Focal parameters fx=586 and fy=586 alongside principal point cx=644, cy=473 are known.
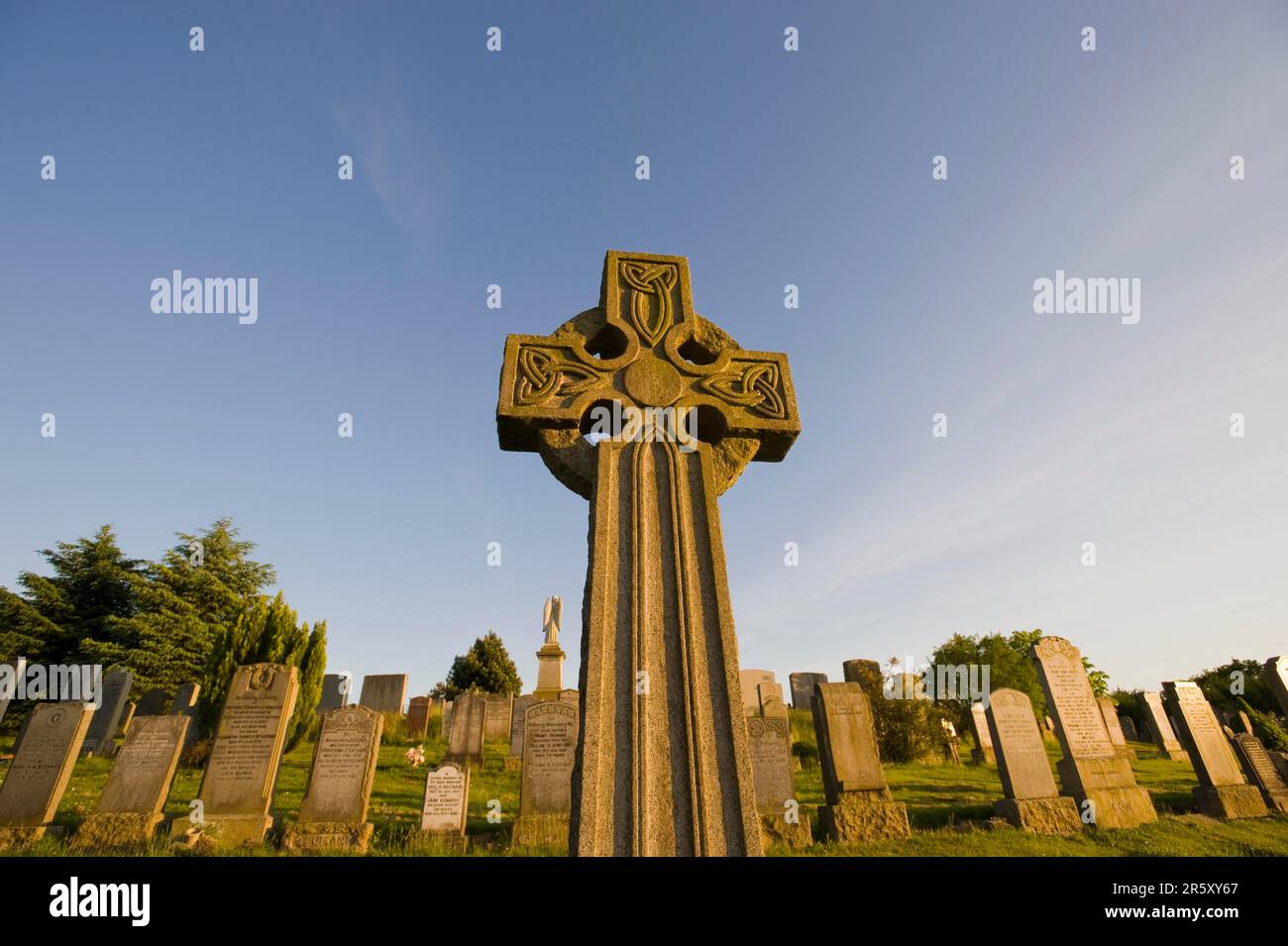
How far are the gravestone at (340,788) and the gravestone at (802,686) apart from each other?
22.9 m

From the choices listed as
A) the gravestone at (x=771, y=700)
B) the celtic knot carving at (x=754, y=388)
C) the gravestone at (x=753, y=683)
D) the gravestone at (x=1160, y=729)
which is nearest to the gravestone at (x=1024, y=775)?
the celtic knot carving at (x=754, y=388)

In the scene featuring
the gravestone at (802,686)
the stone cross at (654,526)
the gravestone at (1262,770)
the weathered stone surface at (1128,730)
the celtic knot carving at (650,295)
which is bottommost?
the weathered stone surface at (1128,730)

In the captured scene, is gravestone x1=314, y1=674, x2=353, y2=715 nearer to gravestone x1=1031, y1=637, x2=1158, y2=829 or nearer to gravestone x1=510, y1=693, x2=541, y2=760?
gravestone x1=510, y1=693, x2=541, y2=760

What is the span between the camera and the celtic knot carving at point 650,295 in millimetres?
3963

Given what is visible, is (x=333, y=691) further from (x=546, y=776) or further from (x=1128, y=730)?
(x=1128, y=730)

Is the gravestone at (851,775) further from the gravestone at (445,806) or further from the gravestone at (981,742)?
the gravestone at (981,742)

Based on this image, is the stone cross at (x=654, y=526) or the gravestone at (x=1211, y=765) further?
the gravestone at (x=1211, y=765)

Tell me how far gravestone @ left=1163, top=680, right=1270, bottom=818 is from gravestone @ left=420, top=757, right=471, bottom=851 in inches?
492

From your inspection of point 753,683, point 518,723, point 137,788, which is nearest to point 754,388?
point 137,788

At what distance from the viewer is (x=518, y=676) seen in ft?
130

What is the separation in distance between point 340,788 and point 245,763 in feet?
5.36

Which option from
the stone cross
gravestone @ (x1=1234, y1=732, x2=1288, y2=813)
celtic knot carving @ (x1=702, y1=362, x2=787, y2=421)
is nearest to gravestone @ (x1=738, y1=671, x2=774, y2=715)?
gravestone @ (x1=1234, y1=732, x2=1288, y2=813)

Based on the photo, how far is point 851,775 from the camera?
9055 mm

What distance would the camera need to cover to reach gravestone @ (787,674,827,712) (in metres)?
28.2
